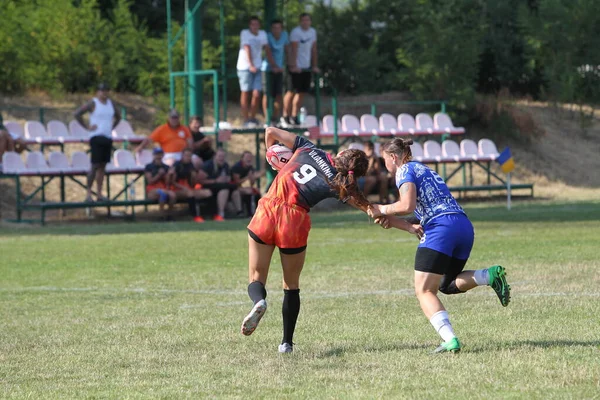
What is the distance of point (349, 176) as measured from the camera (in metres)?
7.98

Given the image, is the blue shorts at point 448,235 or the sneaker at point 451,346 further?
the blue shorts at point 448,235

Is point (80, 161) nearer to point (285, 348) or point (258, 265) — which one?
point (258, 265)

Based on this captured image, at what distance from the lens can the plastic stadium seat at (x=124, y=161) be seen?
80.9 feet

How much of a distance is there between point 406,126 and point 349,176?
22.8m

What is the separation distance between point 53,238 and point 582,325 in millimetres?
12451

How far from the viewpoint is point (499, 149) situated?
34438 mm

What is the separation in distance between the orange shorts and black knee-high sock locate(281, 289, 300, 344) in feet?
1.17

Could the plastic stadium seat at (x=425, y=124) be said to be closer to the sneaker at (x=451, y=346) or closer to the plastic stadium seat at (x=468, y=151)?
the plastic stadium seat at (x=468, y=151)

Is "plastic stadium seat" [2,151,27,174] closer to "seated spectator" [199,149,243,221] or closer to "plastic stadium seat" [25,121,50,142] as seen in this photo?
"plastic stadium seat" [25,121,50,142]

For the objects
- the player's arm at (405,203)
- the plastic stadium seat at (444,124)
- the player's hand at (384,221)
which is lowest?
the plastic stadium seat at (444,124)

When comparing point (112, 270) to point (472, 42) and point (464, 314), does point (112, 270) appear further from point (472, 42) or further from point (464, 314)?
point (472, 42)

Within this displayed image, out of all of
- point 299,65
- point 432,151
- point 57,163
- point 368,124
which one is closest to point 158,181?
point 57,163

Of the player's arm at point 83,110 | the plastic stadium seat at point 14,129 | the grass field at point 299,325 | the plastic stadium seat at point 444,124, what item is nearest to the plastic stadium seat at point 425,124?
the plastic stadium seat at point 444,124

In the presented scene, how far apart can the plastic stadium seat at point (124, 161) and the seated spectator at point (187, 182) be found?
1.17 meters
